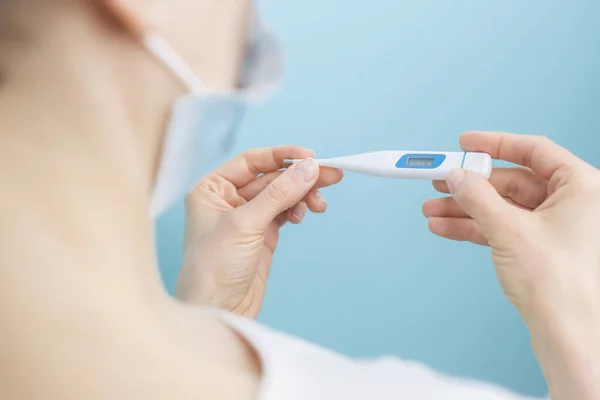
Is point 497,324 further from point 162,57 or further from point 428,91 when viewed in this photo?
point 162,57

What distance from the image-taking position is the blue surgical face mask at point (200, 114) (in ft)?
1.16

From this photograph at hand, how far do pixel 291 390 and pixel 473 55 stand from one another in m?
0.71

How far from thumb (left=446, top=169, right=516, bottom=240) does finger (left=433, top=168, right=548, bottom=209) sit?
0.35 ft

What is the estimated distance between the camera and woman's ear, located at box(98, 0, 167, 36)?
0.29m

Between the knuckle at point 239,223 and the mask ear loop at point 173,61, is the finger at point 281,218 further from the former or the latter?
the mask ear loop at point 173,61

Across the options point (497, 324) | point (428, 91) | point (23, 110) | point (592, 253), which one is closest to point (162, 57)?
point (23, 110)

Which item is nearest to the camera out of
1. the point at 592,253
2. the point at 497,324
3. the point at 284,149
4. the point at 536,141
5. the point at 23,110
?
the point at 23,110

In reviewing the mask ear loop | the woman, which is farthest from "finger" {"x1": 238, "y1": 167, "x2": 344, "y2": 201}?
the mask ear loop

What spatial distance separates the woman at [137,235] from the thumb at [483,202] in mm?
20

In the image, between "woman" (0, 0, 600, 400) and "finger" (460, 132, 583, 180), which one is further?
"finger" (460, 132, 583, 180)

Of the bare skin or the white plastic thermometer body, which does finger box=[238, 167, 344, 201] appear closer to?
the white plastic thermometer body

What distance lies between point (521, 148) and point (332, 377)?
378mm

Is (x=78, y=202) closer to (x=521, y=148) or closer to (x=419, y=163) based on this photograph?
(x=419, y=163)

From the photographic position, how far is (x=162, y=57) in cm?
33
